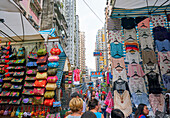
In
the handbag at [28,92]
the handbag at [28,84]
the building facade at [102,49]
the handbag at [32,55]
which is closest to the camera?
the handbag at [28,92]

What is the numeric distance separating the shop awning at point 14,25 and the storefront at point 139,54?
4459 mm

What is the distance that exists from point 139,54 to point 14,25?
6.73 metres

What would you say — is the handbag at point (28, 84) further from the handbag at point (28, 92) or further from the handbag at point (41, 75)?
the handbag at point (41, 75)

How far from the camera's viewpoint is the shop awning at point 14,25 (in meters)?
3.76

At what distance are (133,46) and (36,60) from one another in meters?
5.50

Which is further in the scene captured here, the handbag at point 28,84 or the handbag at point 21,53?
the handbag at point 21,53

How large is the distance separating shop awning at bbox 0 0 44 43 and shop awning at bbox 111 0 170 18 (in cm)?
444

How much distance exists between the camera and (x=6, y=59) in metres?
5.79

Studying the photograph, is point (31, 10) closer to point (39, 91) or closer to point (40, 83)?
point (40, 83)

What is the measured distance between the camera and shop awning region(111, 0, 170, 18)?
5.38 meters

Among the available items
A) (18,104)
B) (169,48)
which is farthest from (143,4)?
(18,104)

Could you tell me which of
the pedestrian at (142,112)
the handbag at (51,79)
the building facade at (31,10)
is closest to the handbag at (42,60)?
the handbag at (51,79)

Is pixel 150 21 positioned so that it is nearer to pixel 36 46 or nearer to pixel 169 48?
pixel 169 48

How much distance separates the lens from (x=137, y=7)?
230 inches
